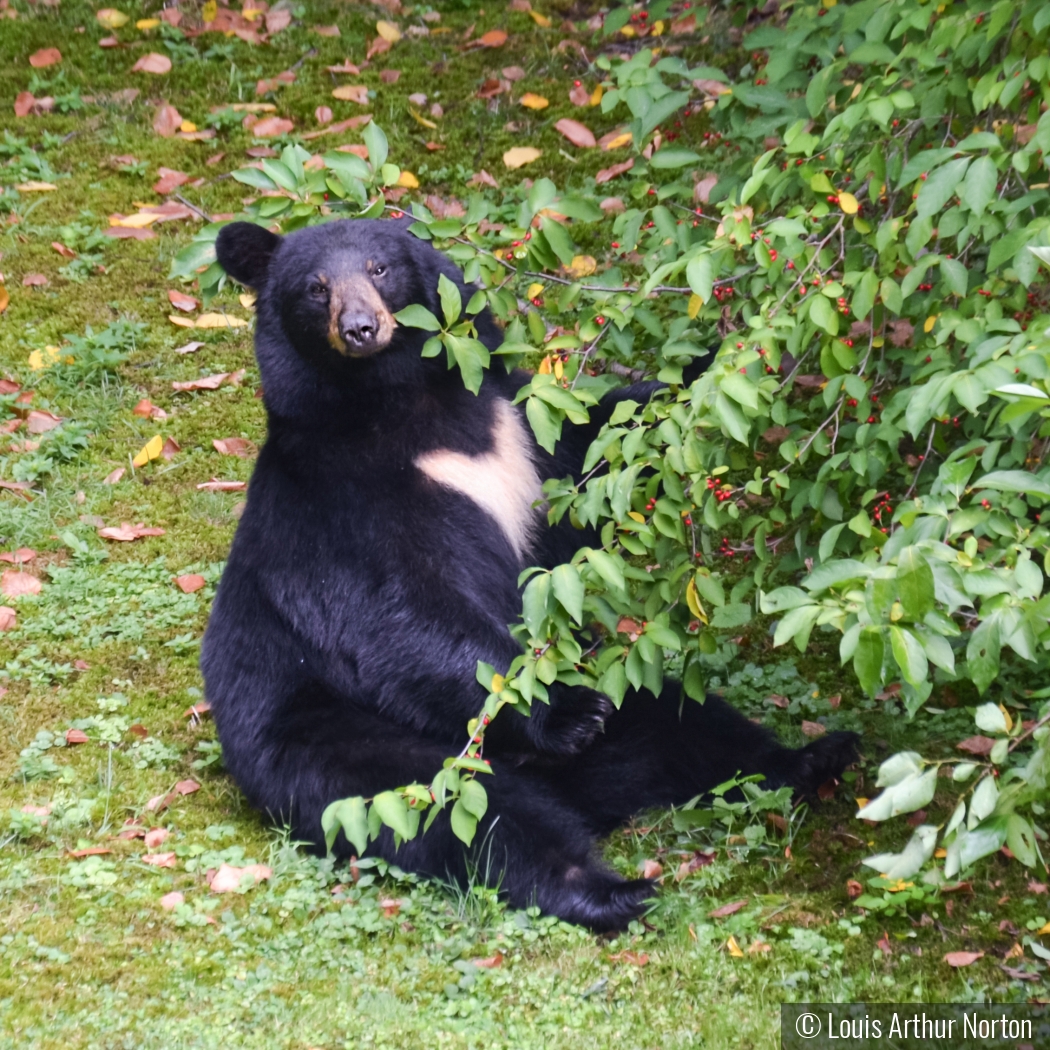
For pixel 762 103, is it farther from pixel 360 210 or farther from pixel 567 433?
pixel 567 433

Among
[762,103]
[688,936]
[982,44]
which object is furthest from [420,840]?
[982,44]

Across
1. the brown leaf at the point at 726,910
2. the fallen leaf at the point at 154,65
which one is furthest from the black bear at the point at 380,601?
the fallen leaf at the point at 154,65

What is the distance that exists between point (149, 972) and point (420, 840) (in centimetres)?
90

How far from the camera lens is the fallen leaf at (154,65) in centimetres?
937

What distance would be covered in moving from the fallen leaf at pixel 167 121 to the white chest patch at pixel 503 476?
490cm

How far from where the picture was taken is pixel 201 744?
488cm

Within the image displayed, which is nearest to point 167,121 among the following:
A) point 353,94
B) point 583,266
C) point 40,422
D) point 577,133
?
point 353,94

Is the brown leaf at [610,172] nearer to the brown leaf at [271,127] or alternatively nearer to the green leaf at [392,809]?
the brown leaf at [271,127]

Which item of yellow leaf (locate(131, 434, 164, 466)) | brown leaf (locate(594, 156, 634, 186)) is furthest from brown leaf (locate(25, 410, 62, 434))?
brown leaf (locate(594, 156, 634, 186))

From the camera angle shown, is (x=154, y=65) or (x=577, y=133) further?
(x=154, y=65)

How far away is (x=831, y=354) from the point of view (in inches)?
146

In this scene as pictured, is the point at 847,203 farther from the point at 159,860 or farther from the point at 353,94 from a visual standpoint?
the point at 353,94

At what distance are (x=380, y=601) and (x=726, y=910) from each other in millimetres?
1450

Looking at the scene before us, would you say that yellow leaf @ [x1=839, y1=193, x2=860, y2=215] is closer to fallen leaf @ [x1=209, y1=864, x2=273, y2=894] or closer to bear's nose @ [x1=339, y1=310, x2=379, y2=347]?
bear's nose @ [x1=339, y1=310, x2=379, y2=347]
